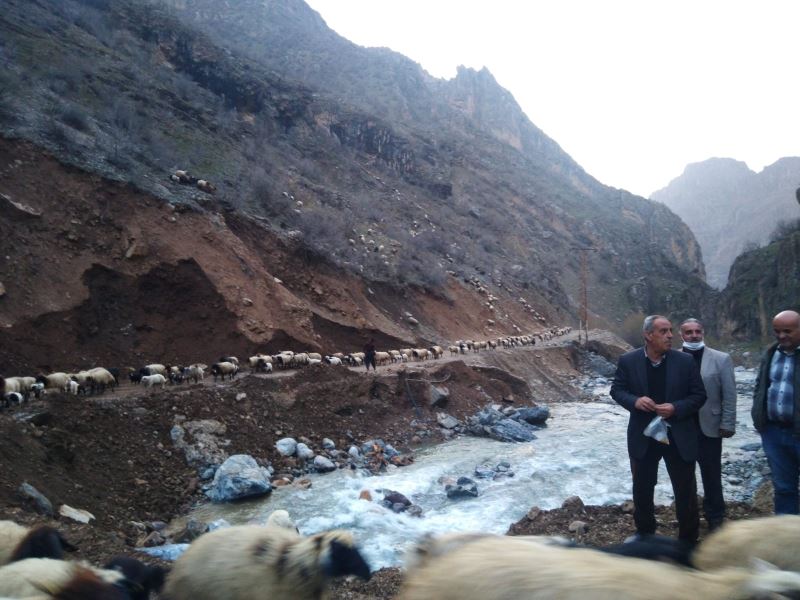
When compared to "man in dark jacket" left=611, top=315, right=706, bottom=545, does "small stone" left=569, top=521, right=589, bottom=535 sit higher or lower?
lower

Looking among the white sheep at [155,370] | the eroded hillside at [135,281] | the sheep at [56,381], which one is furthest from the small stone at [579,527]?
the eroded hillside at [135,281]

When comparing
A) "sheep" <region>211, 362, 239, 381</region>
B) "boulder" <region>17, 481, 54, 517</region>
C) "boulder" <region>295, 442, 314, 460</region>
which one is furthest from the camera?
"sheep" <region>211, 362, 239, 381</region>

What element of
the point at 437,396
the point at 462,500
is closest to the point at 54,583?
the point at 462,500

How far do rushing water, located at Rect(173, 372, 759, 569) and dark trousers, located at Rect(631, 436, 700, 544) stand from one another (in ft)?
10.6

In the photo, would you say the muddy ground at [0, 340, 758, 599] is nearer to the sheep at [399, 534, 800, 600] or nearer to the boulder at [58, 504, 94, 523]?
the boulder at [58, 504, 94, 523]

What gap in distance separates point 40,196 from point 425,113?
2604 inches

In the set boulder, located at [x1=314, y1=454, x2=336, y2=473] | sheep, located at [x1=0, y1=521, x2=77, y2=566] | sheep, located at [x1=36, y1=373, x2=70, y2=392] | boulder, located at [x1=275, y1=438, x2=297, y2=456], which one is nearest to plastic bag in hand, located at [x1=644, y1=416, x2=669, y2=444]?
sheep, located at [x1=0, y1=521, x2=77, y2=566]

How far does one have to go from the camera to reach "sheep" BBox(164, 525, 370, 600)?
3.19 m

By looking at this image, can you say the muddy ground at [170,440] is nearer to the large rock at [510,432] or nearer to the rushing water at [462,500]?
the rushing water at [462,500]

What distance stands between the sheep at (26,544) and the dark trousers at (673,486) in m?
4.75

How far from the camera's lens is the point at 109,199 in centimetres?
1683

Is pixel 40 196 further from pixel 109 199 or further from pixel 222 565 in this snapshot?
pixel 222 565

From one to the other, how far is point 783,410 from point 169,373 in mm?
13402

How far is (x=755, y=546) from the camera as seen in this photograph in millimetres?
2828
